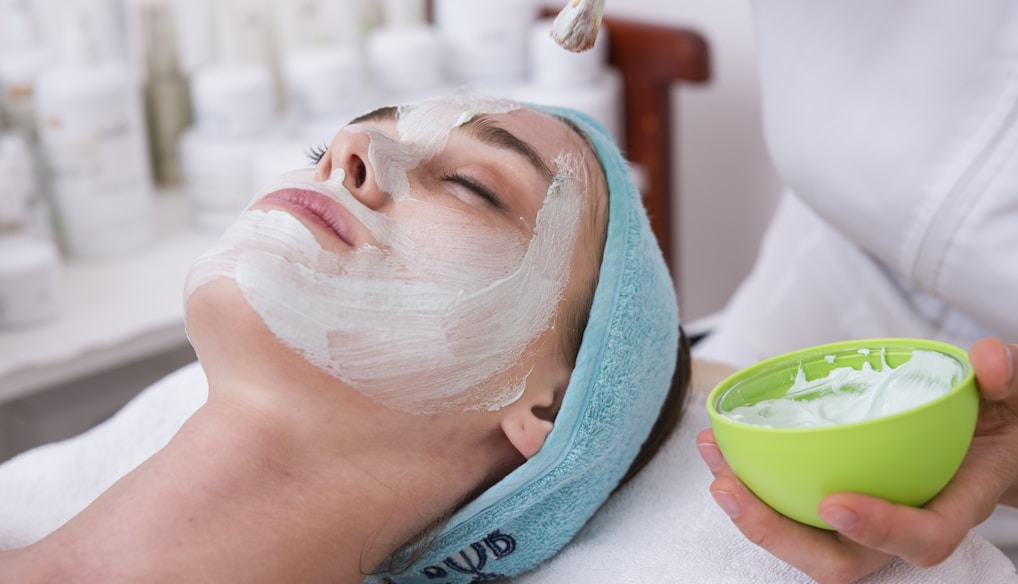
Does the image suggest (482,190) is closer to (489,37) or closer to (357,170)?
(357,170)

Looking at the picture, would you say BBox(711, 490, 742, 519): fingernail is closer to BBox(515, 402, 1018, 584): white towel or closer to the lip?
BBox(515, 402, 1018, 584): white towel

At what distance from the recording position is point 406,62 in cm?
182

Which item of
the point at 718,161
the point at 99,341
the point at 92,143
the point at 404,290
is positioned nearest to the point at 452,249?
the point at 404,290

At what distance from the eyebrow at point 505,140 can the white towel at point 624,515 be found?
A: 31 centimetres

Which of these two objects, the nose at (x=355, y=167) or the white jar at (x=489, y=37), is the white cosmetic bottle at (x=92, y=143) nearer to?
the white jar at (x=489, y=37)

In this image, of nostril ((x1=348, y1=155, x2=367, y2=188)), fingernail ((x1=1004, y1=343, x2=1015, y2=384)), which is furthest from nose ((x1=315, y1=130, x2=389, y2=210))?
fingernail ((x1=1004, y1=343, x2=1015, y2=384))

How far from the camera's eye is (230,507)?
0.74 m

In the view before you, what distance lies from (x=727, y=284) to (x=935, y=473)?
152 cm

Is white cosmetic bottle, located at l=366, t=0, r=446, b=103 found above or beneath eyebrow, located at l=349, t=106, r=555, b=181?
beneath

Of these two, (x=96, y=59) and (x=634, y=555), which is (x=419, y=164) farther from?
(x=96, y=59)

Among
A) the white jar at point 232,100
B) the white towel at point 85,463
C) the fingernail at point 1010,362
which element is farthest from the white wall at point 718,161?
the fingernail at point 1010,362

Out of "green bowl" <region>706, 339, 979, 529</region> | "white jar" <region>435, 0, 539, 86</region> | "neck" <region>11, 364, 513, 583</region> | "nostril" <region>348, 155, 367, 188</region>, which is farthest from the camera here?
"white jar" <region>435, 0, 539, 86</region>

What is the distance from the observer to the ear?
2.69ft

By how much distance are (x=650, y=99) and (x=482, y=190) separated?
42.9 inches
